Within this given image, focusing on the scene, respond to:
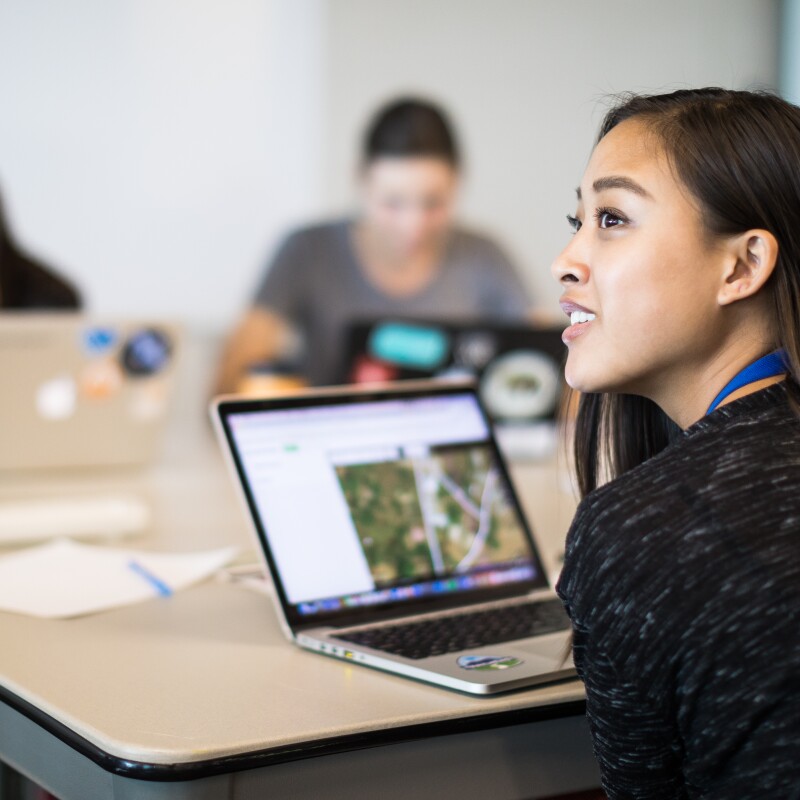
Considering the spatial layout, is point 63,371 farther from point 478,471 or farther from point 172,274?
point 172,274

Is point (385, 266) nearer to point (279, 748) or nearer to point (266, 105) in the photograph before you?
point (266, 105)

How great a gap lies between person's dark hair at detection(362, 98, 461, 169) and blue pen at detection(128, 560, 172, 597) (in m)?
2.36

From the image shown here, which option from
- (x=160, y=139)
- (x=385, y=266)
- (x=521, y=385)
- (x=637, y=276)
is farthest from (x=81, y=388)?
(x=160, y=139)

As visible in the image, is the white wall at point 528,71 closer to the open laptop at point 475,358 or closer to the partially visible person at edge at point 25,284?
the partially visible person at edge at point 25,284

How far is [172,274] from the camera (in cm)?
387

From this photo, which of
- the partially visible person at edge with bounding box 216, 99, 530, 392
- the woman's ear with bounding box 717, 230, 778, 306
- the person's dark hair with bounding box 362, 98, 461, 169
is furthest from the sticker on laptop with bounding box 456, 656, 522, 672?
the person's dark hair with bounding box 362, 98, 461, 169

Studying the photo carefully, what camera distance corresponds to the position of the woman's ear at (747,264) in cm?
91

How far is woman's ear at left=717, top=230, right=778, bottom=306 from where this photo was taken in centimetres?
91

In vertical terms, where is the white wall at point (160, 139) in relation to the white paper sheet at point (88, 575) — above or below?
above

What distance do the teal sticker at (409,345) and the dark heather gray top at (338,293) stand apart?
1.26m

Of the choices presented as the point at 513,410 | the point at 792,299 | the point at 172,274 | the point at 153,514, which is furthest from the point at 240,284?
the point at 792,299

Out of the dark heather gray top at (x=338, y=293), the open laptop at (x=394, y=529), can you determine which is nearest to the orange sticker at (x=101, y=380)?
the open laptop at (x=394, y=529)

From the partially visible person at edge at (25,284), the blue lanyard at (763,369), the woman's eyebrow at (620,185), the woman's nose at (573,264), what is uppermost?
the woman's eyebrow at (620,185)

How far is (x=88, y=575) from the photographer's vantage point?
4.64 ft
